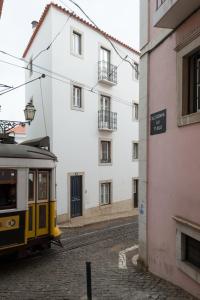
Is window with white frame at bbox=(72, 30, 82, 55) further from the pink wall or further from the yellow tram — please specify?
the pink wall

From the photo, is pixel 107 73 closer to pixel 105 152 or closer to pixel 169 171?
pixel 105 152

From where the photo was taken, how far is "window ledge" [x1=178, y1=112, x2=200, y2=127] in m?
5.73

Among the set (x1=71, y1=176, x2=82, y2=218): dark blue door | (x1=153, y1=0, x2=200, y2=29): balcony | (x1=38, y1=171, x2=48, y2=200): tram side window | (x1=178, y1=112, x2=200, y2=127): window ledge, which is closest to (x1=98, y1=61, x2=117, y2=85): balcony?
(x1=71, y1=176, x2=82, y2=218): dark blue door

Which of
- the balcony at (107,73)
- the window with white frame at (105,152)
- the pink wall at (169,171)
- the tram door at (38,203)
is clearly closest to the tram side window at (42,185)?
the tram door at (38,203)

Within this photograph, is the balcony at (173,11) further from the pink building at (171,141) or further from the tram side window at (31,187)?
the tram side window at (31,187)

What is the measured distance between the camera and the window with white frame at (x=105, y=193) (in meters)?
19.0

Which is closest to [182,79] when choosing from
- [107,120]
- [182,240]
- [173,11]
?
[173,11]

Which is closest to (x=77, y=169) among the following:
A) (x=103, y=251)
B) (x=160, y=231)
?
(x=103, y=251)

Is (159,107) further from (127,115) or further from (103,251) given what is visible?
(127,115)

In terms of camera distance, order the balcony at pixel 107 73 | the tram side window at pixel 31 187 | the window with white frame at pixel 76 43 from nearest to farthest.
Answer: the tram side window at pixel 31 187 < the window with white frame at pixel 76 43 < the balcony at pixel 107 73

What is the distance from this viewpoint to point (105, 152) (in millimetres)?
19375

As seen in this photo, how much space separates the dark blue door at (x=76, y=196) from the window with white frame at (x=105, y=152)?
222 cm

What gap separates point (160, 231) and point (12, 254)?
349 centimetres

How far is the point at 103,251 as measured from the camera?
1001cm
